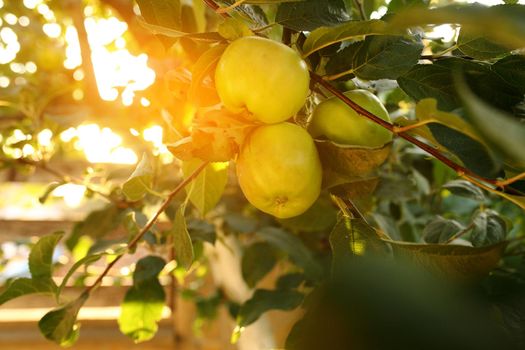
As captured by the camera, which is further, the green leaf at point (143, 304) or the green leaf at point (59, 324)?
the green leaf at point (143, 304)

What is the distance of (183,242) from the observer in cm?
51

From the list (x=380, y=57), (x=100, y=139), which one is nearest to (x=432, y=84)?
(x=380, y=57)

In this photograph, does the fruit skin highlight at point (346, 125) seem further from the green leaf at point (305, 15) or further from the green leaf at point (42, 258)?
the green leaf at point (42, 258)

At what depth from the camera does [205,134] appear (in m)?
0.43

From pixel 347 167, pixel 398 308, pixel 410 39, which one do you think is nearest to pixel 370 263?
pixel 398 308

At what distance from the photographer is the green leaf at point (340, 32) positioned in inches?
16.1

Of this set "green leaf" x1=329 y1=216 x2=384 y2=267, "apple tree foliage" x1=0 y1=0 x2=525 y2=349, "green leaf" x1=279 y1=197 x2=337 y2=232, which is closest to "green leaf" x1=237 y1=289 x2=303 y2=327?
"apple tree foliage" x1=0 y1=0 x2=525 y2=349

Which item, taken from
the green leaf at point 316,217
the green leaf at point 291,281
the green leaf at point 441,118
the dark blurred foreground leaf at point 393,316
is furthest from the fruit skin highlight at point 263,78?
the green leaf at point 291,281

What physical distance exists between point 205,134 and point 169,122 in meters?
0.08

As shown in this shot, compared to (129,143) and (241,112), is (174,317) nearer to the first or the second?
(129,143)

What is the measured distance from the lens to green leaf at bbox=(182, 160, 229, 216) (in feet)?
1.86

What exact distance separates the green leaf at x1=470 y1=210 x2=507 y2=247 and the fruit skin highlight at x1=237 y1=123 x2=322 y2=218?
290 mm

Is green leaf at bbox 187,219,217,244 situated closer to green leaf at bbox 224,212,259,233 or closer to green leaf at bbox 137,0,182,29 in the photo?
green leaf at bbox 224,212,259,233

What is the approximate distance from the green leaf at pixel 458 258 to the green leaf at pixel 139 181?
0.29 meters
